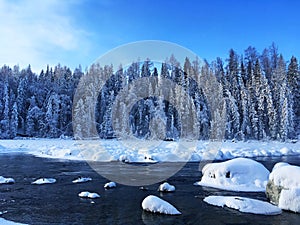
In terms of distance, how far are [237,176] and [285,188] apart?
495cm

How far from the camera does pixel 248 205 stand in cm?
1362

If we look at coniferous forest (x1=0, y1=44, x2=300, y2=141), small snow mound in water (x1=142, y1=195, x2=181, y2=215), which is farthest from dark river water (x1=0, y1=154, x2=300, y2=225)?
coniferous forest (x1=0, y1=44, x2=300, y2=141)

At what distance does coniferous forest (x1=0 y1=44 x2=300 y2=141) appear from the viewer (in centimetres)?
6212

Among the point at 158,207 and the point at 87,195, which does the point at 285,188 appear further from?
the point at 87,195

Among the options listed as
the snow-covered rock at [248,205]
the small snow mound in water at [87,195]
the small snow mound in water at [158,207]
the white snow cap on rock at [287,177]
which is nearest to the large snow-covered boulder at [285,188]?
the white snow cap on rock at [287,177]

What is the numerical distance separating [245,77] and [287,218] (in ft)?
209

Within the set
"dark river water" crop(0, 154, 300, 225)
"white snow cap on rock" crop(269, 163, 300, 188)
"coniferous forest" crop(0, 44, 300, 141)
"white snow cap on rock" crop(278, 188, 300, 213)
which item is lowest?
"dark river water" crop(0, 154, 300, 225)

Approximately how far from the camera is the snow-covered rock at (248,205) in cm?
1312

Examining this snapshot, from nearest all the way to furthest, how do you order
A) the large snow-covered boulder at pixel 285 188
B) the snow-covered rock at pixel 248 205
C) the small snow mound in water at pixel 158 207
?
the small snow mound in water at pixel 158 207 → the snow-covered rock at pixel 248 205 → the large snow-covered boulder at pixel 285 188

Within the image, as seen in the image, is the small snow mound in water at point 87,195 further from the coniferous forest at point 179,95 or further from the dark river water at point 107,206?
the coniferous forest at point 179,95

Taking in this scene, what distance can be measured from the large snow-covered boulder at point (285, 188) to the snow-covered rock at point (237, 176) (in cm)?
289

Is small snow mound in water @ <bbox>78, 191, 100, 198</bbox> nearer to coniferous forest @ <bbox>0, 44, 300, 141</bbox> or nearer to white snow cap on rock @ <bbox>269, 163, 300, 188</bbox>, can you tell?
white snow cap on rock @ <bbox>269, 163, 300, 188</bbox>

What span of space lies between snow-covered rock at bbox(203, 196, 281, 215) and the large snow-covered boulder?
0.51 metres

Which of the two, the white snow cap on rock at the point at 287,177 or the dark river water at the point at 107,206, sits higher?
the white snow cap on rock at the point at 287,177
